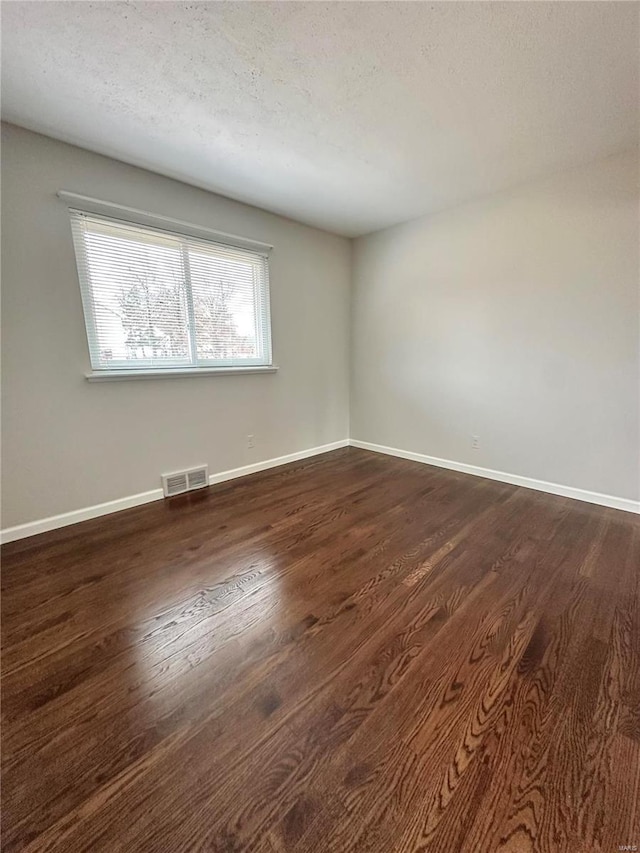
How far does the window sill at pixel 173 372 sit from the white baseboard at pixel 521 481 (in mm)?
1762

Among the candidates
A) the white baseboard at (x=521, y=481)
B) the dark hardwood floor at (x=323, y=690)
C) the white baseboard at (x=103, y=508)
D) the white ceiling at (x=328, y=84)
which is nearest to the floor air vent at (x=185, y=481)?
the white baseboard at (x=103, y=508)

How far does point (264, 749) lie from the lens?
1.09 metres

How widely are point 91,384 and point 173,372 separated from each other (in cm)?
58

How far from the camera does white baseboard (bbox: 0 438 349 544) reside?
235 centimetres

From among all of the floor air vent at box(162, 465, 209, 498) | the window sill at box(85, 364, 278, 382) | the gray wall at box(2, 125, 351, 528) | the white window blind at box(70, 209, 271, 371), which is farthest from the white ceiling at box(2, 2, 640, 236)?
the floor air vent at box(162, 465, 209, 498)

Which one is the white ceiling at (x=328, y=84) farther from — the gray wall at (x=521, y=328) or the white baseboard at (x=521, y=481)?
the white baseboard at (x=521, y=481)

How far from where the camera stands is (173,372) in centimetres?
289

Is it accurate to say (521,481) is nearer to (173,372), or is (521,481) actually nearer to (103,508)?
(173,372)

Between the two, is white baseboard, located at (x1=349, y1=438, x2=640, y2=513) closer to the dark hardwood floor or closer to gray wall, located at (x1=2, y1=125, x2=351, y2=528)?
the dark hardwood floor

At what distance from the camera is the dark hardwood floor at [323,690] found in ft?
3.01

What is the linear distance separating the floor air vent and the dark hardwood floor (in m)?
0.62

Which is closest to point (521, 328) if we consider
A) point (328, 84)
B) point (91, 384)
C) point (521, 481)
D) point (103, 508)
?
point (521, 481)

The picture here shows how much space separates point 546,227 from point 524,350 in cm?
96

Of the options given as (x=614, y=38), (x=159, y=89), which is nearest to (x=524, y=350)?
(x=614, y=38)
